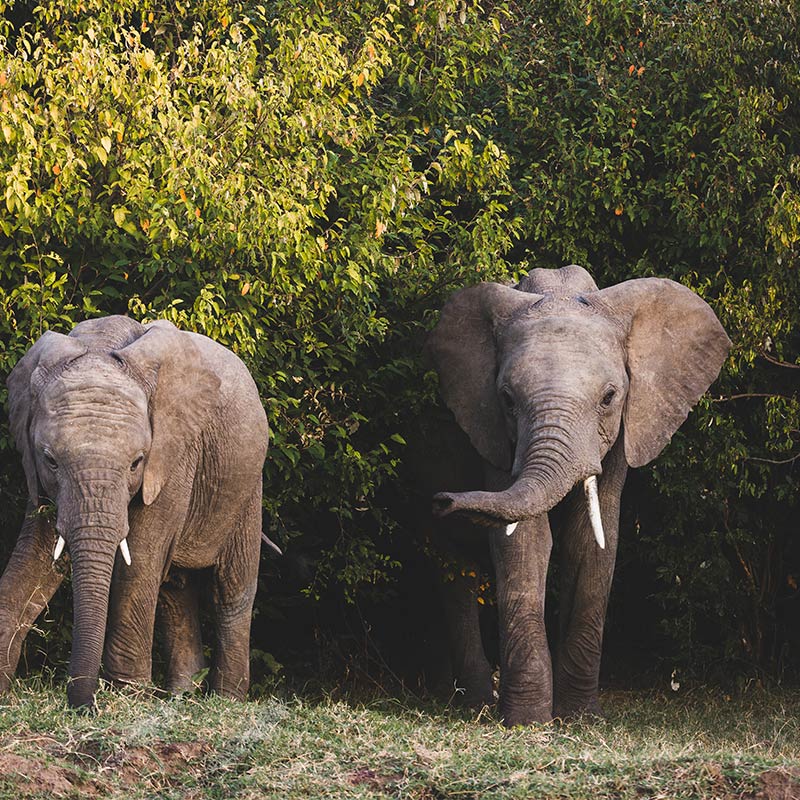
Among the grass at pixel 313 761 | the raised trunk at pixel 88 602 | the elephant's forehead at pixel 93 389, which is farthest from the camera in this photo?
the elephant's forehead at pixel 93 389

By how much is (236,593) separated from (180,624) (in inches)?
15.4

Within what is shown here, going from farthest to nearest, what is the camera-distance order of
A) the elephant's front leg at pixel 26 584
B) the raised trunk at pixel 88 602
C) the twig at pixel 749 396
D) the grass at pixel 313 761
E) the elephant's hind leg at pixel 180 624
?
the twig at pixel 749 396 < the elephant's hind leg at pixel 180 624 < the elephant's front leg at pixel 26 584 < the raised trunk at pixel 88 602 < the grass at pixel 313 761

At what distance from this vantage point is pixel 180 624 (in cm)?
1026

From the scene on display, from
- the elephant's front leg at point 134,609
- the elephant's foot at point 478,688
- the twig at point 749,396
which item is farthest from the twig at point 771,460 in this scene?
the elephant's front leg at point 134,609

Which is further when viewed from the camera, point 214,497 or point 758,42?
point 758,42

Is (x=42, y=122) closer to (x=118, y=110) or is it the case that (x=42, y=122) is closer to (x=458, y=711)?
(x=118, y=110)

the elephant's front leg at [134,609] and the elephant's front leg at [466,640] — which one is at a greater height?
the elephant's front leg at [134,609]

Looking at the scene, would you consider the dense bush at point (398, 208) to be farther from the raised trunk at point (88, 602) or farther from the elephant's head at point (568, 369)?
the raised trunk at point (88, 602)

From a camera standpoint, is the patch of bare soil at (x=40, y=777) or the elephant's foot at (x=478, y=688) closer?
the patch of bare soil at (x=40, y=777)

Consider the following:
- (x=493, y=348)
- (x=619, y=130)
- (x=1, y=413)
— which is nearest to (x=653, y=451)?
(x=493, y=348)

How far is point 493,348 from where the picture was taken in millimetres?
10555

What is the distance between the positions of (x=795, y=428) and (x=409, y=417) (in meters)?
2.61

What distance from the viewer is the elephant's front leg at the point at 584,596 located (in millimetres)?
10195

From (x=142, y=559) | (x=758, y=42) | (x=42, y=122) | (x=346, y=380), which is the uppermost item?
(x=758, y=42)
